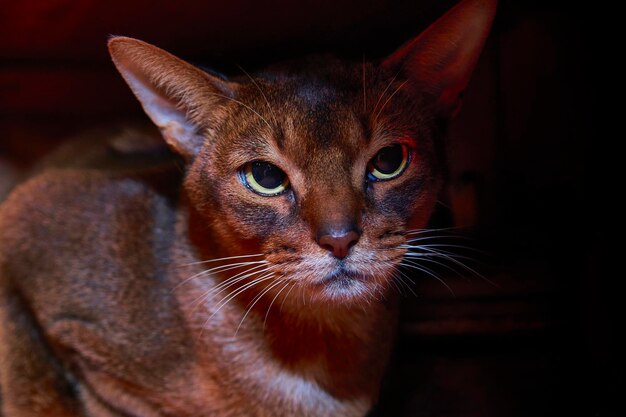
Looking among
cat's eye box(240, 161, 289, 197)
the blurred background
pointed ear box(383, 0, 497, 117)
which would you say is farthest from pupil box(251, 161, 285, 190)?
the blurred background

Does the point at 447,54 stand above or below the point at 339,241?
above

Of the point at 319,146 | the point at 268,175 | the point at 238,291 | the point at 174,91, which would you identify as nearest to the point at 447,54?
the point at 319,146

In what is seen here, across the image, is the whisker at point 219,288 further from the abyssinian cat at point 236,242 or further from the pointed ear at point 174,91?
the pointed ear at point 174,91

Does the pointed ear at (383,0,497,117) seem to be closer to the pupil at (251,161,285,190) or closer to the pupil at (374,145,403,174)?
the pupil at (374,145,403,174)

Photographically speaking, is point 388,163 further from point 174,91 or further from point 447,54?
point 174,91

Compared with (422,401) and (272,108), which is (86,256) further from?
(422,401)
